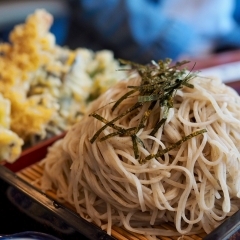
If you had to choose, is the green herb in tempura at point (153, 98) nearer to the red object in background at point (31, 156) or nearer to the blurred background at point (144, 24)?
the red object in background at point (31, 156)

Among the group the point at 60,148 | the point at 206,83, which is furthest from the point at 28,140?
the point at 206,83

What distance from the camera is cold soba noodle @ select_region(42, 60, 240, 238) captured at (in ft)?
3.24

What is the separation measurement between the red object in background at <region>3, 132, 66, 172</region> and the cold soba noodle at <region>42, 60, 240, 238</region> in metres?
0.32

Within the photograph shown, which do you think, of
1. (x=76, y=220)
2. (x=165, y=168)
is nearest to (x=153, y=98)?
(x=165, y=168)

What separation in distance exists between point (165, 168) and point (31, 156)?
1.83 ft

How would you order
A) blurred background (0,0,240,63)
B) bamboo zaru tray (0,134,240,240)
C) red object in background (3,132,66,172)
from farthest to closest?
blurred background (0,0,240,63)
red object in background (3,132,66,172)
bamboo zaru tray (0,134,240,240)

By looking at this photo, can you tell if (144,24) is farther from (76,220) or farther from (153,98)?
(76,220)

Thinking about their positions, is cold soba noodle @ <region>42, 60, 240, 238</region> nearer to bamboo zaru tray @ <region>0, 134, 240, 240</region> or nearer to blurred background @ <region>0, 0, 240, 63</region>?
bamboo zaru tray @ <region>0, 134, 240, 240</region>

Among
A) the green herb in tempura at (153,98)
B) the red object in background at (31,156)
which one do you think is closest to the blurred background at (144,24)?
the red object in background at (31,156)

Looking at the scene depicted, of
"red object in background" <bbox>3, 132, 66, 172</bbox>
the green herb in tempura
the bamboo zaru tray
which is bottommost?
the bamboo zaru tray

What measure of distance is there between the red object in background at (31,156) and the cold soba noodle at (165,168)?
32cm

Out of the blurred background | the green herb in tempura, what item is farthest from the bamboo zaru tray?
the blurred background

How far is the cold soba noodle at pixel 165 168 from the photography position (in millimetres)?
986

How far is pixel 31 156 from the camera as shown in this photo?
1394 mm
